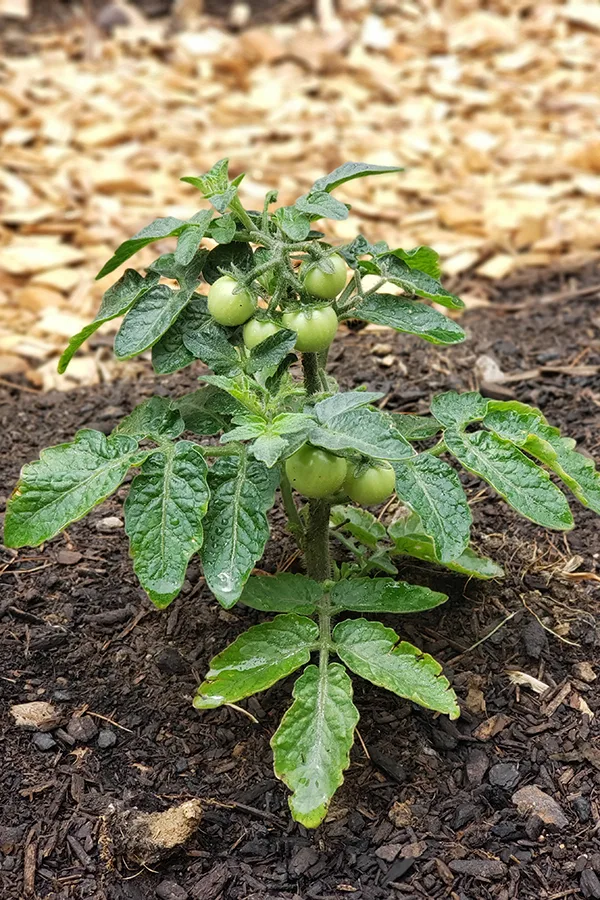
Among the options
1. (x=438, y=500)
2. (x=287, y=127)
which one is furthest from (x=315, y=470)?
(x=287, y=127)

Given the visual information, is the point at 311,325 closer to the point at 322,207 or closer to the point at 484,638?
the point at 322,207

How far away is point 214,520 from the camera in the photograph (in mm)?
1866

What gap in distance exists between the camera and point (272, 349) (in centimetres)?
186

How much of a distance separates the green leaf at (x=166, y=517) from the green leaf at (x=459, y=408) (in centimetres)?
48

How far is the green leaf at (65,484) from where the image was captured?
180 centimetres

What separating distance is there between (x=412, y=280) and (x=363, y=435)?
469 millimetres

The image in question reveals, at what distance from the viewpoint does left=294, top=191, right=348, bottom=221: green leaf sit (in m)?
1.84

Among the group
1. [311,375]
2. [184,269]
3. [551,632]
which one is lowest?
[551,632]

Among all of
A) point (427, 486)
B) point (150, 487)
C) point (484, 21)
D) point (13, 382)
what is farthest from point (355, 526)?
point (484, 21)

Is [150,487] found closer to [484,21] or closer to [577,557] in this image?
[577,557]

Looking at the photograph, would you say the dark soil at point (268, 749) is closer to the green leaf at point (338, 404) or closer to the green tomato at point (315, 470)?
the green tomato at point (315, 470)

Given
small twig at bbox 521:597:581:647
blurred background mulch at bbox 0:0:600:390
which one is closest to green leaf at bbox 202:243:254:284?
small twig at bbox 521:597:581:647

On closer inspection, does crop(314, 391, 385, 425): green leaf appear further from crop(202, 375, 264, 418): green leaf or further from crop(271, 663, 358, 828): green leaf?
crop(271, 663, 358, 828): green leaf

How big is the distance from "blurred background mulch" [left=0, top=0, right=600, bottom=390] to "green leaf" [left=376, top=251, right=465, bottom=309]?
1582mm
